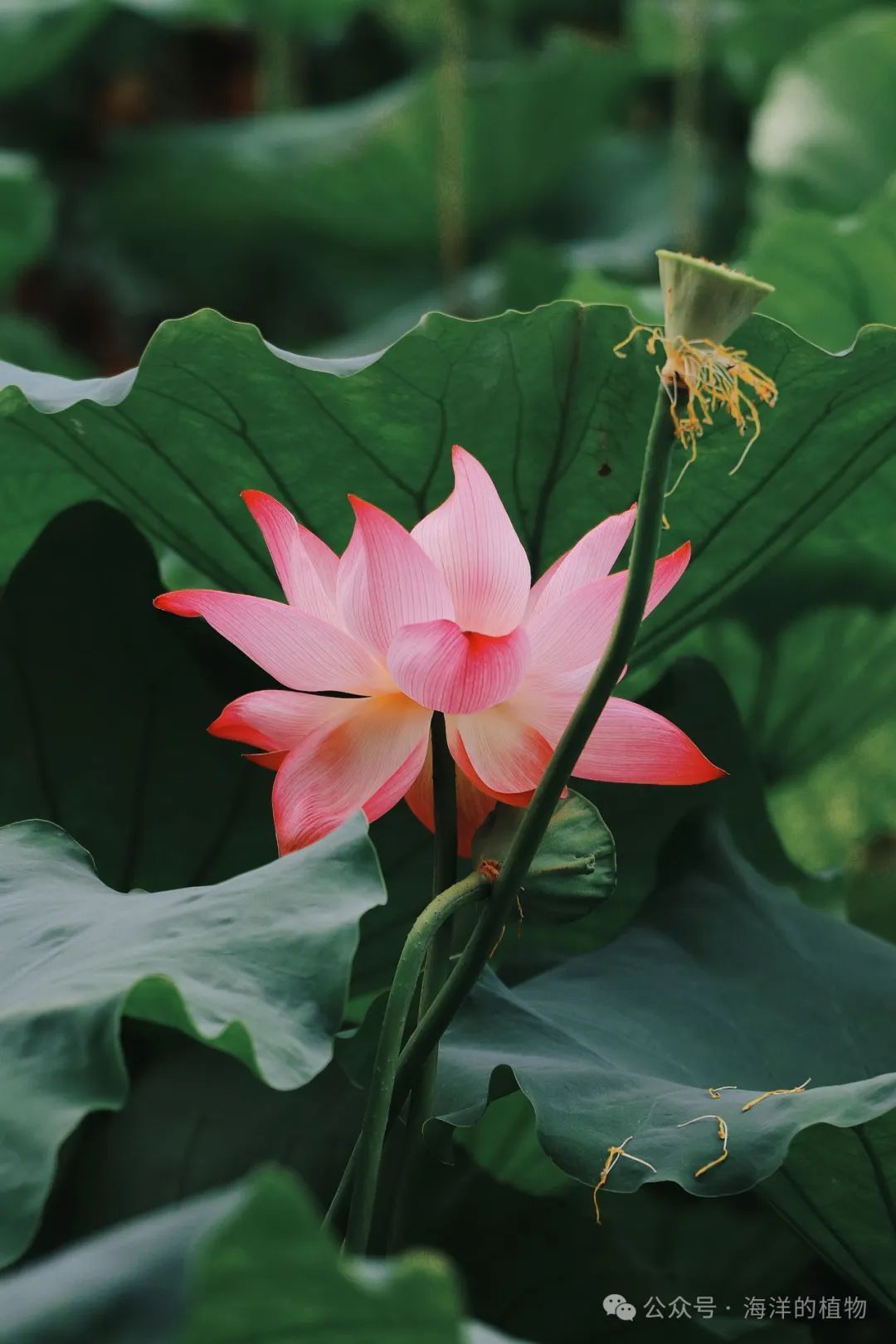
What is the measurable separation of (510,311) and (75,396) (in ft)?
0.61

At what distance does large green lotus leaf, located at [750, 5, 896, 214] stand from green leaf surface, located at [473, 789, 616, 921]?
140 centimetres

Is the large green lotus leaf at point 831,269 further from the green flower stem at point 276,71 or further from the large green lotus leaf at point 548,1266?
the green flower stem at point 276,71

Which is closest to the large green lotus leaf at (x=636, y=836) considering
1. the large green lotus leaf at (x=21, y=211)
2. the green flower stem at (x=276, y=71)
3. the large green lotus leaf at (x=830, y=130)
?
the large green lotus leaf at (x=830, y=130)

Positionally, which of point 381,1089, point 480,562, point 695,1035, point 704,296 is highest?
point 704,296

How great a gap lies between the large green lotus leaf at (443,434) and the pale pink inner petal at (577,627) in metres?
0.17

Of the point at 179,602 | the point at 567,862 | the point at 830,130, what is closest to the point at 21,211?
the point at 830,130

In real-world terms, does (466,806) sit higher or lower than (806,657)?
higher

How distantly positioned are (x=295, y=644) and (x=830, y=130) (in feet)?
4.76

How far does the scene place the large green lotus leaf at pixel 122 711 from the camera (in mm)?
685

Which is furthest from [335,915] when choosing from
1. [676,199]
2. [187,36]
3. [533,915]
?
[187,36]

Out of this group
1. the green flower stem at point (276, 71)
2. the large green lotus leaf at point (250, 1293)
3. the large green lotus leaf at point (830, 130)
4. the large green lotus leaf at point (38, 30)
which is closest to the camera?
the large green lotus leaf at point (250, 1293)

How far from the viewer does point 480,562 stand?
50cm

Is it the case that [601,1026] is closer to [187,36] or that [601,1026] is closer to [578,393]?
[578,393]

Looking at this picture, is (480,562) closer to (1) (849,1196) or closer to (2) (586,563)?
(2) (586,563)
